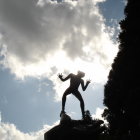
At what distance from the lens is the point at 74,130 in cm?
1020

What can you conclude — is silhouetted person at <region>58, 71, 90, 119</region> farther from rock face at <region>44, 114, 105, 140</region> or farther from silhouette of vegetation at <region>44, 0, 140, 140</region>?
silhouette of vegetation at <region>44, 0, 140, 140</region>

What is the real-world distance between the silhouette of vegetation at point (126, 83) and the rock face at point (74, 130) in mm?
13314

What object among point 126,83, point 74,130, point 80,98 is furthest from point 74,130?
point 126,83

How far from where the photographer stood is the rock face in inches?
400

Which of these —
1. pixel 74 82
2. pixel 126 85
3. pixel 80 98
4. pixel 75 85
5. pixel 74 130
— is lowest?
pixel 74 130

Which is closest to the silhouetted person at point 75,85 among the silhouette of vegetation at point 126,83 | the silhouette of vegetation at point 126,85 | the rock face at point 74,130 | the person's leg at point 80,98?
the person's leg at point 80,98

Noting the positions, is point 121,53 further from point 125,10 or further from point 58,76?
point 58,76

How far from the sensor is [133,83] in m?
24.3

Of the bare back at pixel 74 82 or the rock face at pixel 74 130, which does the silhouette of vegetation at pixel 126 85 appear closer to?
the bare back at pixel 74 82

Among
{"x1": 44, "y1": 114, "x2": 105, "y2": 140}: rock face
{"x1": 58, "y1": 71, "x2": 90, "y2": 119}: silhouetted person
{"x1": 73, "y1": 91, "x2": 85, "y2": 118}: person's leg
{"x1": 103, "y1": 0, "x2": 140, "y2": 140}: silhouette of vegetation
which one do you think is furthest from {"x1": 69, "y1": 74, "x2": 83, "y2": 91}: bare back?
{"x1": 103, "y1": 0, "x2": 140, "y2": 140}: silhouette of vegetation

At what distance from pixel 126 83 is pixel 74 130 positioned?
15.3m

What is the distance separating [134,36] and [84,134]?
16.8 m

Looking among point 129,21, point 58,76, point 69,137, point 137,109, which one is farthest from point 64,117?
point 129,21

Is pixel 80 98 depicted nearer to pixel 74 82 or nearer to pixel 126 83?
pixel 74 82
